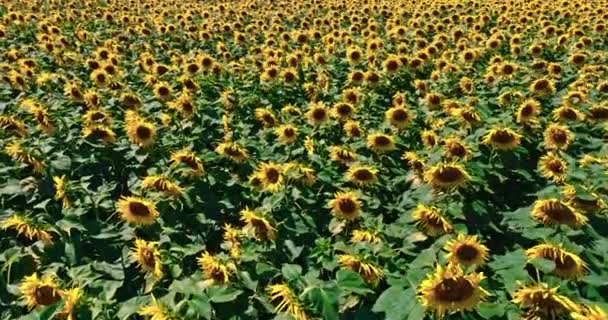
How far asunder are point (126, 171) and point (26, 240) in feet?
4.57

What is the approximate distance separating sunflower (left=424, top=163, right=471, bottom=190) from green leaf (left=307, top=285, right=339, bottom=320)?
1826mm

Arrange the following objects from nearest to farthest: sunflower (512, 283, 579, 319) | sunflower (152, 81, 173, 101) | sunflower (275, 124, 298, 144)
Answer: sunflower (512, 283, 579, 319) → sunflower (275, 124, 298, 144) → sunflower (152, 81, 173, 101)

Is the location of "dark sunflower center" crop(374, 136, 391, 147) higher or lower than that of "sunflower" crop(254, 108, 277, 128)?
higher

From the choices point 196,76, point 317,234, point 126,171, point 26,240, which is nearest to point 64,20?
point 196,76

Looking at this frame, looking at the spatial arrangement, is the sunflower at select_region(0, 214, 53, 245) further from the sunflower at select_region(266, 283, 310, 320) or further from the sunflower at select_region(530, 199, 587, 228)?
the sunflower at select_region(530, 199, 587, 228)

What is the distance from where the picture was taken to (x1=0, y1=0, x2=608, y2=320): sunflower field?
3811 millimetres

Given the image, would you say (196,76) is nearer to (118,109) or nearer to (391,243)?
(118,109)

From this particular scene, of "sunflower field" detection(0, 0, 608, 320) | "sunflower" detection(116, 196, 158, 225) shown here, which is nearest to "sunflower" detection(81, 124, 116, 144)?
"sunflower field" detection(0, 0, 608, 320)

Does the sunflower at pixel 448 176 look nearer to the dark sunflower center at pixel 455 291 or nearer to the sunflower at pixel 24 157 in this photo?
the dark sunflower center at pixel 455 291

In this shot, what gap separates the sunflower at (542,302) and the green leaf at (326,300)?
97cm

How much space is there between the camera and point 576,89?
788 cm

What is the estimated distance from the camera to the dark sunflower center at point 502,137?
5.83m

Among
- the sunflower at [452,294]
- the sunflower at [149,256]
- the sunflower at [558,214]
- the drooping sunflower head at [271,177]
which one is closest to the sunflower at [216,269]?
the sunflower at [149,256]

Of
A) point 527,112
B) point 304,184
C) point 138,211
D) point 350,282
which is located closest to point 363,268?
point 350,282
